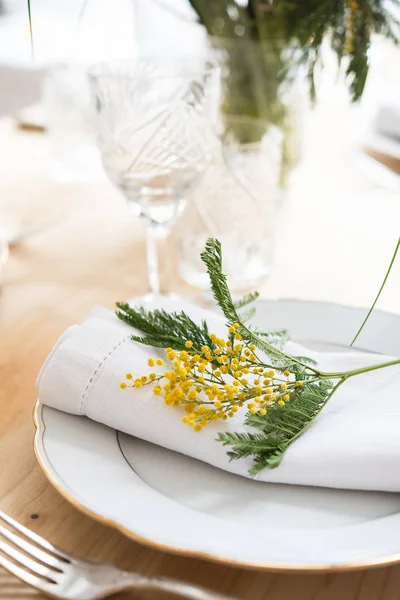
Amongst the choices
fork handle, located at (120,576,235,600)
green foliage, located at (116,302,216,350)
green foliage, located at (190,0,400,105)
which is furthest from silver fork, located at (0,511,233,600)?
green foliage, located at (190,0,400,105)

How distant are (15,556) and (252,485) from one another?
5.7 inches

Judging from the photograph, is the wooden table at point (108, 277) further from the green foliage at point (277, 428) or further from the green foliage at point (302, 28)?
the green foliage at point (302, 28)

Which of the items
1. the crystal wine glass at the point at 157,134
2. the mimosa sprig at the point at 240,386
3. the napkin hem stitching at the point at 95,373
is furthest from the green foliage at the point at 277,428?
the crystal wine glass at the point at 157,134

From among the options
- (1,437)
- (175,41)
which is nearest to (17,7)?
(175,41)

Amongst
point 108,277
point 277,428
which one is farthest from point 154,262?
point 277,428

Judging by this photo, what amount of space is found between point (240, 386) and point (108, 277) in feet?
1.23

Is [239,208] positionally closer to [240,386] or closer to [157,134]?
[157,134]

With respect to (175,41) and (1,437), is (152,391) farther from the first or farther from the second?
(175,41)

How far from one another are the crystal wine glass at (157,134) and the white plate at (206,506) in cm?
29

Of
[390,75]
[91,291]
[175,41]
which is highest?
[175,41]

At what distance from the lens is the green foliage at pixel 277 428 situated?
408 millimetres

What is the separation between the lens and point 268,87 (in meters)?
0.86

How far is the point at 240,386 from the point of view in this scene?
0.46m

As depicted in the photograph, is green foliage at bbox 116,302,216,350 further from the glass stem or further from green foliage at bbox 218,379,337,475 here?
the glass stem
